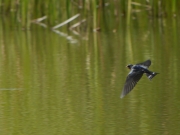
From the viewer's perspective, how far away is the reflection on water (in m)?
7.21

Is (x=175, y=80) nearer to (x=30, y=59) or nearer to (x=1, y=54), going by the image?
(x=30, y=59)

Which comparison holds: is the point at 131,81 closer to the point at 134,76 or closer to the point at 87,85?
the point at 134,76

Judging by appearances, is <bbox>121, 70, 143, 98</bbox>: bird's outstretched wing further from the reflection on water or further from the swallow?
the reflection on water

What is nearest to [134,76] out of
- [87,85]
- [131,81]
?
[131,81]

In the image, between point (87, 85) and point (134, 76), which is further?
point (87, 85)

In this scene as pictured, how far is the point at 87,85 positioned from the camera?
30.8ft

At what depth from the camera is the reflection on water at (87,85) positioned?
23.6ft

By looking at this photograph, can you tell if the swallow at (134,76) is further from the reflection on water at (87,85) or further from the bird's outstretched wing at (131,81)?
the reflection on water at (87,85)

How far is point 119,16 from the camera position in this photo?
17.5 meters

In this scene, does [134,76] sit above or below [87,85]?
above

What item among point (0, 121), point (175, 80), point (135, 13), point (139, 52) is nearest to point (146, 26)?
point (135, 13)

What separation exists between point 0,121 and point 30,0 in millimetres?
8461

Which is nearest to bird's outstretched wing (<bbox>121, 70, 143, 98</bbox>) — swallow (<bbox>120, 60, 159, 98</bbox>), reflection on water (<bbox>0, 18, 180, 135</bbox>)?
swallow (<bbox>120, 60, 159, 98</bbox>)

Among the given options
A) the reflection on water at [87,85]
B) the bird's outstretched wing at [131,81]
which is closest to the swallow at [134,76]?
the bird's outstretched wing at [131,81]
